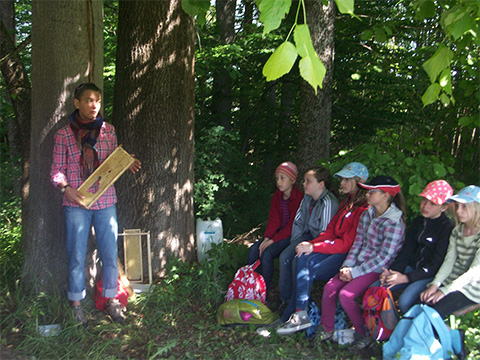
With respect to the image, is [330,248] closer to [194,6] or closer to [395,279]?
[395,279]

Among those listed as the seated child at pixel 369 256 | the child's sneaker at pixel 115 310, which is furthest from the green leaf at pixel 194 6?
the child's sneaker at pixel 115 310

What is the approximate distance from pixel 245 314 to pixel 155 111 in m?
2.40

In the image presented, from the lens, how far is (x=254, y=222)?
7895 mm

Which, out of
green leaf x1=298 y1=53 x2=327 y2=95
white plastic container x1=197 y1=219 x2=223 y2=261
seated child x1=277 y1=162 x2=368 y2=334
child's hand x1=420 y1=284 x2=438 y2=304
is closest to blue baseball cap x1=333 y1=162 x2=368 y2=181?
seated child x1=277 y1=162 x2=368 y2=334

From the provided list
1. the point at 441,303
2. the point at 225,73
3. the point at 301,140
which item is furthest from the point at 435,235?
the point at 225,73

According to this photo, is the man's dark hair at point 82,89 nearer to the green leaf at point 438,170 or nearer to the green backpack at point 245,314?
the green backpack at point 245,314

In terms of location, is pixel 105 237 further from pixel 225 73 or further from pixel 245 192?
pixel 225 73

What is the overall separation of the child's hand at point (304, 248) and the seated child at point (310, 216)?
0.23 meters

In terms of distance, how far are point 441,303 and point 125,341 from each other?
105 inches

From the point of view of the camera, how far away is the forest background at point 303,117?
5.29m

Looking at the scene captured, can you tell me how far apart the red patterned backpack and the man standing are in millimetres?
1117

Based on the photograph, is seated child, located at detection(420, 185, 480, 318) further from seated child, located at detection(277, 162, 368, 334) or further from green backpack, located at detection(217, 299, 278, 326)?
green backpack, located at detection(217, 299, 278, 326)

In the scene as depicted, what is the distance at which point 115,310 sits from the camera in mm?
4355

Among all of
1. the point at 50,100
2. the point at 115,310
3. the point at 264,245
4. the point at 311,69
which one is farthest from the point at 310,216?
the point at 311,69
